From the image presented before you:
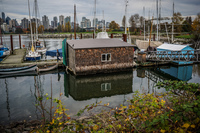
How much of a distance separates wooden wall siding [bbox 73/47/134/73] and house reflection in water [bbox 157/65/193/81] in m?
6.08

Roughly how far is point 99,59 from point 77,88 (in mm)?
5656

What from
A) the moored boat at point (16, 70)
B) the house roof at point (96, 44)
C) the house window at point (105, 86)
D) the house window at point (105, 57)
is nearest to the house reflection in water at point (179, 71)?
the house roof at point (96, 44)

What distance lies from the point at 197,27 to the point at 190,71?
49.0m

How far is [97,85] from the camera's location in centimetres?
1884

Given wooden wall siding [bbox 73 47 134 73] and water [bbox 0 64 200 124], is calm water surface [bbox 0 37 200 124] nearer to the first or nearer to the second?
water [bbox 0 64 200 124]

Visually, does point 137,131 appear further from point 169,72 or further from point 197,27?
point 197,27

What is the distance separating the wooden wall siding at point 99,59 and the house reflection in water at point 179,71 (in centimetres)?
608

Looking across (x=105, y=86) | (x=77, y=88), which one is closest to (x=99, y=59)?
(x=105, y=86)

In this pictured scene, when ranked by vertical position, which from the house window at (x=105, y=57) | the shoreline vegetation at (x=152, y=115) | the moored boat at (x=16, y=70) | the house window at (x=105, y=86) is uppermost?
the house window at (x=105, y=57)

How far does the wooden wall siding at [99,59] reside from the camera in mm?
21141

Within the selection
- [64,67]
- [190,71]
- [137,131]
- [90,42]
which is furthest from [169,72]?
[137,131]

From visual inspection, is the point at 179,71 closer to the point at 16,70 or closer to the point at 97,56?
the point at 97,56

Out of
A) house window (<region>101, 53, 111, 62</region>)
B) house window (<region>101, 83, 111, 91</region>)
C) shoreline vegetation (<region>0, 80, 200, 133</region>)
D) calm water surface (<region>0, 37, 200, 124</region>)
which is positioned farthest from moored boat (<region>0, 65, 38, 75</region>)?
shoreline vegetation (<region>0, 80, 200, 133</region>)

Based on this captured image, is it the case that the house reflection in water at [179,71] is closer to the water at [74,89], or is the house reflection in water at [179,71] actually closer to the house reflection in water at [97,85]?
the water at [74,89]
